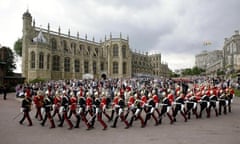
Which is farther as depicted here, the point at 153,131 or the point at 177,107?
the point at 177,107

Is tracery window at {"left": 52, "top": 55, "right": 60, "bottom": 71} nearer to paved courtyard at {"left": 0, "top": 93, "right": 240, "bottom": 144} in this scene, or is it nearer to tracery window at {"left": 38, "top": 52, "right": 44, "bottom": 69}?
tracery window at {"left": 38, "top": 52, "right": 44, "bottom": 69}

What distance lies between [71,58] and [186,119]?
40.9m

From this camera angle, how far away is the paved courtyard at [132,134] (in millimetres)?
8695

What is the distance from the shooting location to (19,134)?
988 centimetres

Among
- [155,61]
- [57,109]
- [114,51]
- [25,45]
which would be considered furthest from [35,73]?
[155,61]

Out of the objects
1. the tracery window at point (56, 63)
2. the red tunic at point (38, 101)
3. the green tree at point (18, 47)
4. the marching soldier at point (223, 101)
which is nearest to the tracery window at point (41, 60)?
the tracery window at point (56, 63)

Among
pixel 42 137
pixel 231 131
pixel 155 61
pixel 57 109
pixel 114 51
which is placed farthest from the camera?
pixel 155 61

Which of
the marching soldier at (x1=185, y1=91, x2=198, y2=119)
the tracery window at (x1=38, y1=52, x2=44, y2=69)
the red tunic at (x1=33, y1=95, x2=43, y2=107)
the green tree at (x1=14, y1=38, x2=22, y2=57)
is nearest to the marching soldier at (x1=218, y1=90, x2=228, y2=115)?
the marching soldier at (x1=185, y1=91, x2=198, y2=119)

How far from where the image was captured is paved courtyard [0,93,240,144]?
870cm

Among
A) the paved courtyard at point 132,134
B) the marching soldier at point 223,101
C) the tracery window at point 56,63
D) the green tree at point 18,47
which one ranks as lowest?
the paved courtyard at point 132,134

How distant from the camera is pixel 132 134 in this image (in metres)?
9.92

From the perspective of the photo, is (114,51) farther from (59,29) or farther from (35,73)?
(35,73)

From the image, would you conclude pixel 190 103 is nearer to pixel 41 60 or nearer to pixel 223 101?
pixel 223 101

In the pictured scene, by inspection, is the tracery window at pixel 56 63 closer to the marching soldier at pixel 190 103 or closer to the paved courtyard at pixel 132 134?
the paved courtyard at pixel 132 134
